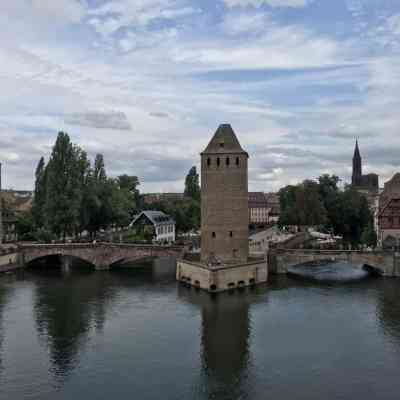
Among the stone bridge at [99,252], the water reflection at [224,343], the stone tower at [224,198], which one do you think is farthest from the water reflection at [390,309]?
the stone bridge at [99,252]

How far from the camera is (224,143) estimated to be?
4500cm

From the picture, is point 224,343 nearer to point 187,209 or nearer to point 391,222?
point 391,222

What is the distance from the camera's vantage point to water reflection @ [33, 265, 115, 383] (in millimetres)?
26359

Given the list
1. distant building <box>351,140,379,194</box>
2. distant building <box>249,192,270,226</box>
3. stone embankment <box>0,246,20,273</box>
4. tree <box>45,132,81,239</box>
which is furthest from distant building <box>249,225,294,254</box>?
distant building <box>351,140,379,194</box>

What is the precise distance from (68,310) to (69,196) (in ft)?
78.6

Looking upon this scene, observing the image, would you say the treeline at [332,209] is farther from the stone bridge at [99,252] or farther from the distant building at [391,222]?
the stone bridge at [99,252]

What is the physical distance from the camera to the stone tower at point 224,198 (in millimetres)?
44719

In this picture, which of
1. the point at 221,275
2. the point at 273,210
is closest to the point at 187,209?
the point at 221,275

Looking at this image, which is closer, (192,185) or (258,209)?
(192,185)

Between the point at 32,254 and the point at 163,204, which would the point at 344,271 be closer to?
the point at 32,254

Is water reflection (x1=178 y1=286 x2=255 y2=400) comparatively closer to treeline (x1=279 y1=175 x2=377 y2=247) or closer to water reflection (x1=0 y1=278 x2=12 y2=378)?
water reflection (x1=0 y1=278 x2=12 y2=378)

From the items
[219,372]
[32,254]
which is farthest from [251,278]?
[32,254]

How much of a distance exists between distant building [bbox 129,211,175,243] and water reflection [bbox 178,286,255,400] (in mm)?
29598

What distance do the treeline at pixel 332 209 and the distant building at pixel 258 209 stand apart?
155 feet
